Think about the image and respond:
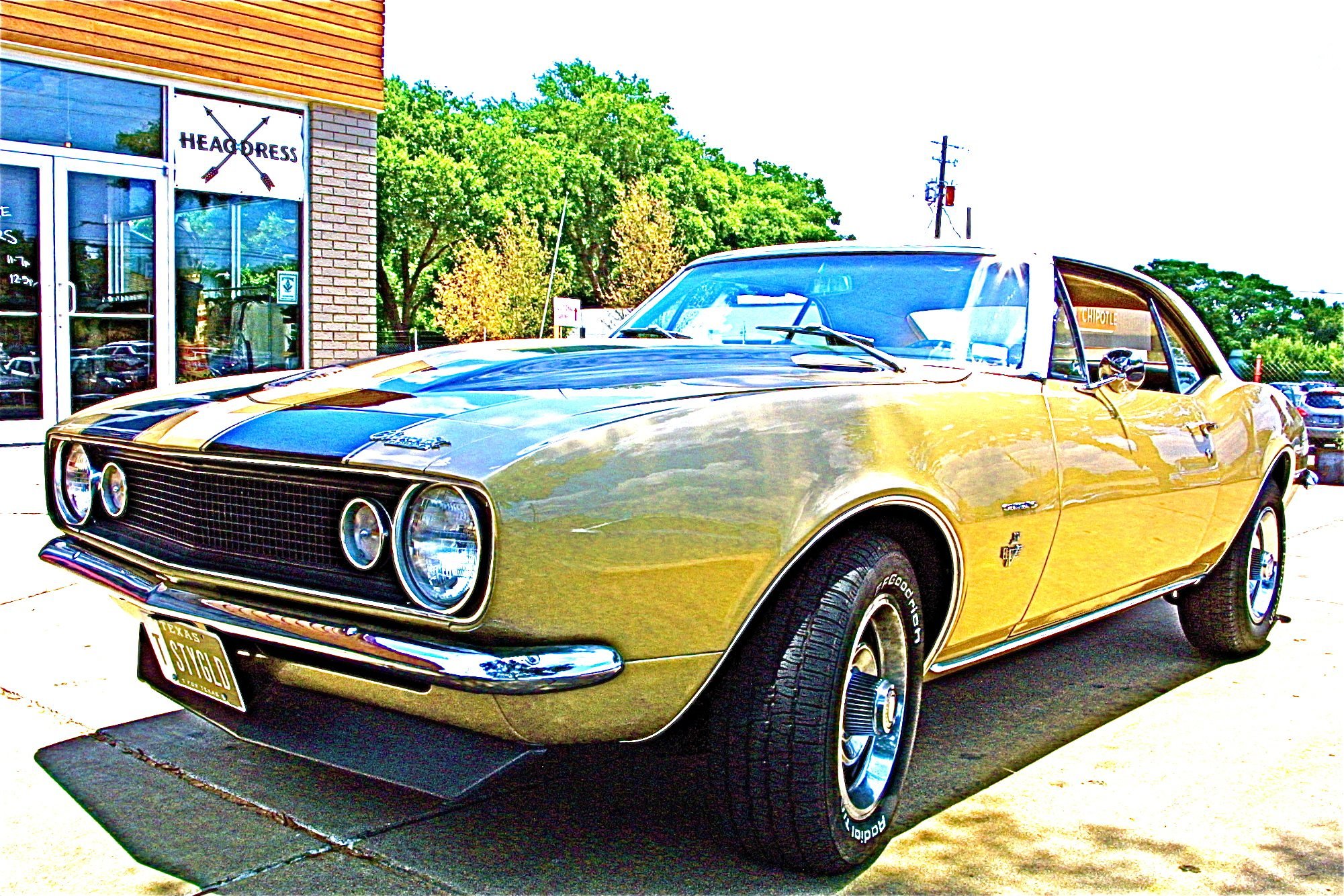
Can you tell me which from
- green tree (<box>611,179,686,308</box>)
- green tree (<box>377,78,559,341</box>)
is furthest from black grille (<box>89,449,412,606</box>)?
green tree (<box>377,78,559,341</box>)

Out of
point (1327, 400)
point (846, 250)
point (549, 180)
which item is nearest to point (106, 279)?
point (846, 250)

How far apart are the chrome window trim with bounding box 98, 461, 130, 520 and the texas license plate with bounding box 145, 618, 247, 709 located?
0.37m

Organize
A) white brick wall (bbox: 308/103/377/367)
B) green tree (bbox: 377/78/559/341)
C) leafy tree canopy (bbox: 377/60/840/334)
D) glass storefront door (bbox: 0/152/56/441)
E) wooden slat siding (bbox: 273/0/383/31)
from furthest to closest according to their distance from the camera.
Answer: leafy tree canopy (bbox: 377/60/840/334)
green tree (bbox: 377/78/559/341)
white brick wall (bbox: 308/103/377/367)
wooden slat siding (bbox: 273/0/383/31)
glass storefront door (bbox: 0/152/56/441)

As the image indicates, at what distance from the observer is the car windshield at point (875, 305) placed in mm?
3629

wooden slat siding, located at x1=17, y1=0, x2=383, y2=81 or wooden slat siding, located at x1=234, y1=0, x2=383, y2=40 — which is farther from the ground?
wooden slat siding, located at x1=234, y1=0, x2=383, y2=40

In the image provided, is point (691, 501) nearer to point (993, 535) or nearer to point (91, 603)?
point (993, 535)

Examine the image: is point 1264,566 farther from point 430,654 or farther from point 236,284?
point 236,284

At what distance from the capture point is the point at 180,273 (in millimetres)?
10344

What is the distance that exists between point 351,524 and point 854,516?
105 centimetres

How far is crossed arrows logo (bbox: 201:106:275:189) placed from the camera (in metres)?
10.4

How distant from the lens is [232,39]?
10.2m

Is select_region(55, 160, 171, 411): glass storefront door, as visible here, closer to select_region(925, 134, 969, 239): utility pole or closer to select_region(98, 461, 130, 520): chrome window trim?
select_region(98, 461, 130, 520): chrome window trim

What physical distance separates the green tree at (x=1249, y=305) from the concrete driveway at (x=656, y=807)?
7164cm

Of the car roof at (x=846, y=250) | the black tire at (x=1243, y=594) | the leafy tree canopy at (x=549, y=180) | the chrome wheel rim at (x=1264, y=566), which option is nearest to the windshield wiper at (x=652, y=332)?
the car roof at (x=846, y=250)
